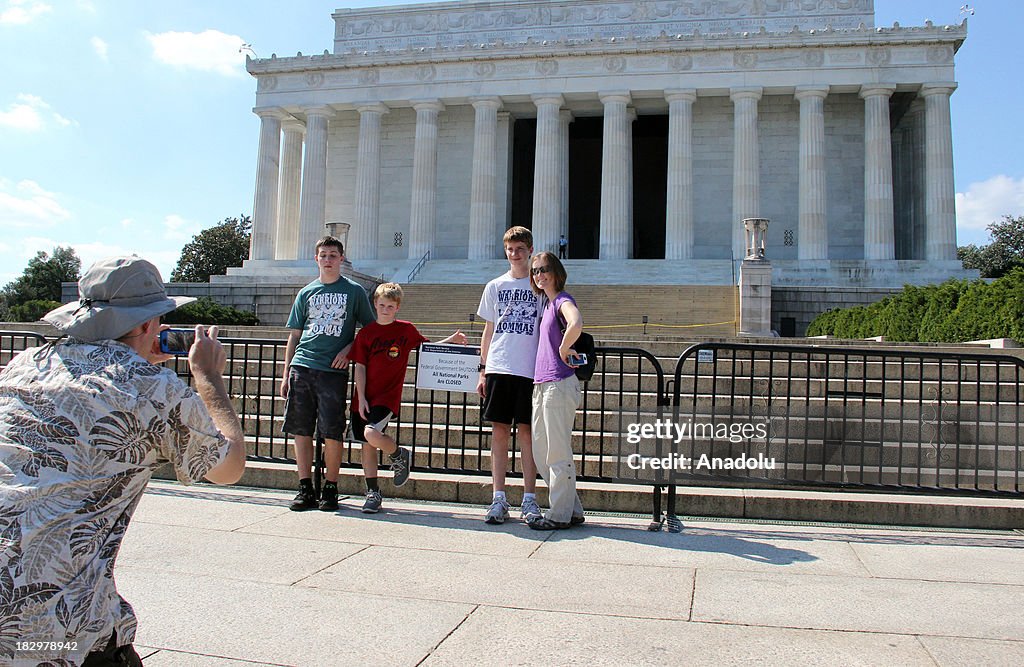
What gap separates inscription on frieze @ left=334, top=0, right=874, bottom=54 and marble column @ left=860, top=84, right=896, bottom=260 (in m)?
5.64

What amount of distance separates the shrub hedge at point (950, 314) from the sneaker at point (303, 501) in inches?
465

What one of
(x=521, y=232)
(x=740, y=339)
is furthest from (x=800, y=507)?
(x=740, y=339)

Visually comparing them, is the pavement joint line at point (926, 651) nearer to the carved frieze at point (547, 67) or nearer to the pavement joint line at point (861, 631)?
the pavement joint line at point (861, 631)

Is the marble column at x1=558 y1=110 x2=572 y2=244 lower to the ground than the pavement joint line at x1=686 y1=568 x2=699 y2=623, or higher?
higher

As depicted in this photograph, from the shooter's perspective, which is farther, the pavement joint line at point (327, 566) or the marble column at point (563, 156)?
the marble column at point (563, 156)

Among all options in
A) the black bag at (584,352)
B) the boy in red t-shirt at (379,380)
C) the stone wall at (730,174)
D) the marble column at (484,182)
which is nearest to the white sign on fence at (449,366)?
the boy in red t-shirt at (379,380)

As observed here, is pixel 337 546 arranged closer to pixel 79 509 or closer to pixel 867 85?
pixel 79 509

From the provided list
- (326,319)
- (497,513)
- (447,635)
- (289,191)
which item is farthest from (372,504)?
(289,191)

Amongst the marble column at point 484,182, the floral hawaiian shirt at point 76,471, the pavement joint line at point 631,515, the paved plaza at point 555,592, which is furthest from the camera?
the marble column at point 484,182

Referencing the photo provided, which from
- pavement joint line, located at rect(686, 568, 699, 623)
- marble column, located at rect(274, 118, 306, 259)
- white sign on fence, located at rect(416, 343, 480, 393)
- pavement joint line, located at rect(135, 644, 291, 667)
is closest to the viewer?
pavement joint line, located at rect(135, 644, 291, 667)

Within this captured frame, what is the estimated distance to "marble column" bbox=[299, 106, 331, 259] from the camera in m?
41.1

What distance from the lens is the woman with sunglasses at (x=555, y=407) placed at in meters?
6.52

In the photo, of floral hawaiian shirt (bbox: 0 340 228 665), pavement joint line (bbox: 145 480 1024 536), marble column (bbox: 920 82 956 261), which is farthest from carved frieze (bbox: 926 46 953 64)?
floral hawaiian shirt (bbox: 0 340 228 665)

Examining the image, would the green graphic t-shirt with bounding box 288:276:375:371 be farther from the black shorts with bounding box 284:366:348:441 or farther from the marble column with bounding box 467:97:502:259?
the marble column with bounding box 467:97:502:259
